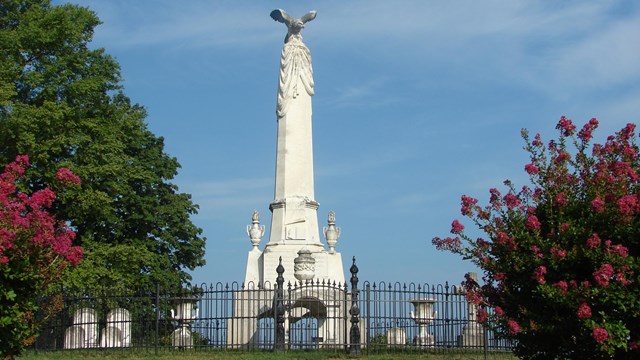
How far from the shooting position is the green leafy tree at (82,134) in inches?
1155

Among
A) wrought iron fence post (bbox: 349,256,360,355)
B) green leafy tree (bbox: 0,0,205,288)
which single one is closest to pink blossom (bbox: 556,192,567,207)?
wrought iron fence post (bbox: 349,256,360,355)

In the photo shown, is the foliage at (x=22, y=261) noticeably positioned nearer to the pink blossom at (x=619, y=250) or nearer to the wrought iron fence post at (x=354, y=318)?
the pink blossom at (x=619, y=250)

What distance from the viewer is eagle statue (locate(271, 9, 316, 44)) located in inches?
1054

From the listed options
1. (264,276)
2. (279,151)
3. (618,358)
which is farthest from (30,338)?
(279,151)

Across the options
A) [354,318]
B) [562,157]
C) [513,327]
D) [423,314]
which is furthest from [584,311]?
[423,314]

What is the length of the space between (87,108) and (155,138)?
5.46 m

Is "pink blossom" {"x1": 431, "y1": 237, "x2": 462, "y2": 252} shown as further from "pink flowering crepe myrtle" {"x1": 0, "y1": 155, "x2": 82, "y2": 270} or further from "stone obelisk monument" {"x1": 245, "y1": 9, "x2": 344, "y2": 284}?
"stone obelisk monument" {"x1": 245, "y1": 9, "x2": 344, "y2": 284}

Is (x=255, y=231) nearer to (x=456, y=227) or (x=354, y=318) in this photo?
(x=354, y=318)

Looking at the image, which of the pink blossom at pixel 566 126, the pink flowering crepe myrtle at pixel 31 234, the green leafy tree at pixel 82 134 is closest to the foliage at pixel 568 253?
the pink blossom at pixel 566 126

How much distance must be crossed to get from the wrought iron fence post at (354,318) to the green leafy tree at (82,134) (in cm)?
1139

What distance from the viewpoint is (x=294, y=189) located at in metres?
25.6

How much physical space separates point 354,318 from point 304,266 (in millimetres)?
3541

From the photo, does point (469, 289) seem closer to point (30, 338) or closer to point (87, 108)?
point (30, 338)

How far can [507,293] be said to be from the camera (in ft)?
41.9
